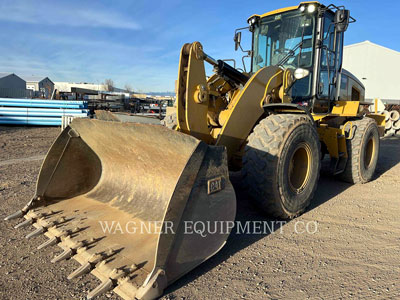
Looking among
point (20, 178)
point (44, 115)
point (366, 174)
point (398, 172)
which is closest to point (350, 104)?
point (366, 174)

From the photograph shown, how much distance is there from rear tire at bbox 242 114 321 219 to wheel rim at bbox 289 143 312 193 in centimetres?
5

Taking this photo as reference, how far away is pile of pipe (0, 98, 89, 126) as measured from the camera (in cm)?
1337

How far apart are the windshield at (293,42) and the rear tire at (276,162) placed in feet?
4.43

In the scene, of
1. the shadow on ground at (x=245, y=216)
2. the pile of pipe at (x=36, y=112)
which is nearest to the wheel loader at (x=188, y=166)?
the shadow on ground at (x=245, y=216)

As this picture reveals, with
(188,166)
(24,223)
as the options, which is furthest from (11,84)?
(188,166)

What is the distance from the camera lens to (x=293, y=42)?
4805 mm

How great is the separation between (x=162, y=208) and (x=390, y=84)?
35.0 meters

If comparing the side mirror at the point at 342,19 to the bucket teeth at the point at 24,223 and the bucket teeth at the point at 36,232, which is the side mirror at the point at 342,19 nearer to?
the bucket teeth at the point at 36,232

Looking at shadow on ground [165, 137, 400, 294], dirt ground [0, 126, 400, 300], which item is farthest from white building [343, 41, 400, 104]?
dirt ground [0, 126, 400, 300]

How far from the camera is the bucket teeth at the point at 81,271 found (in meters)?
2.37

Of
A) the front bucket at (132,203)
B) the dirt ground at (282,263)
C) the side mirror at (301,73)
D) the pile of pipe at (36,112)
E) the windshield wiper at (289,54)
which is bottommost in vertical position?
the dirt ground at (282,263)

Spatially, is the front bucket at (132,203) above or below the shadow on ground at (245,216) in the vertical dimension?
above

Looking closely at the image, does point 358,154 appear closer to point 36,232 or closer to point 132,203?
point 132,203

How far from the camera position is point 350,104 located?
5719mm
